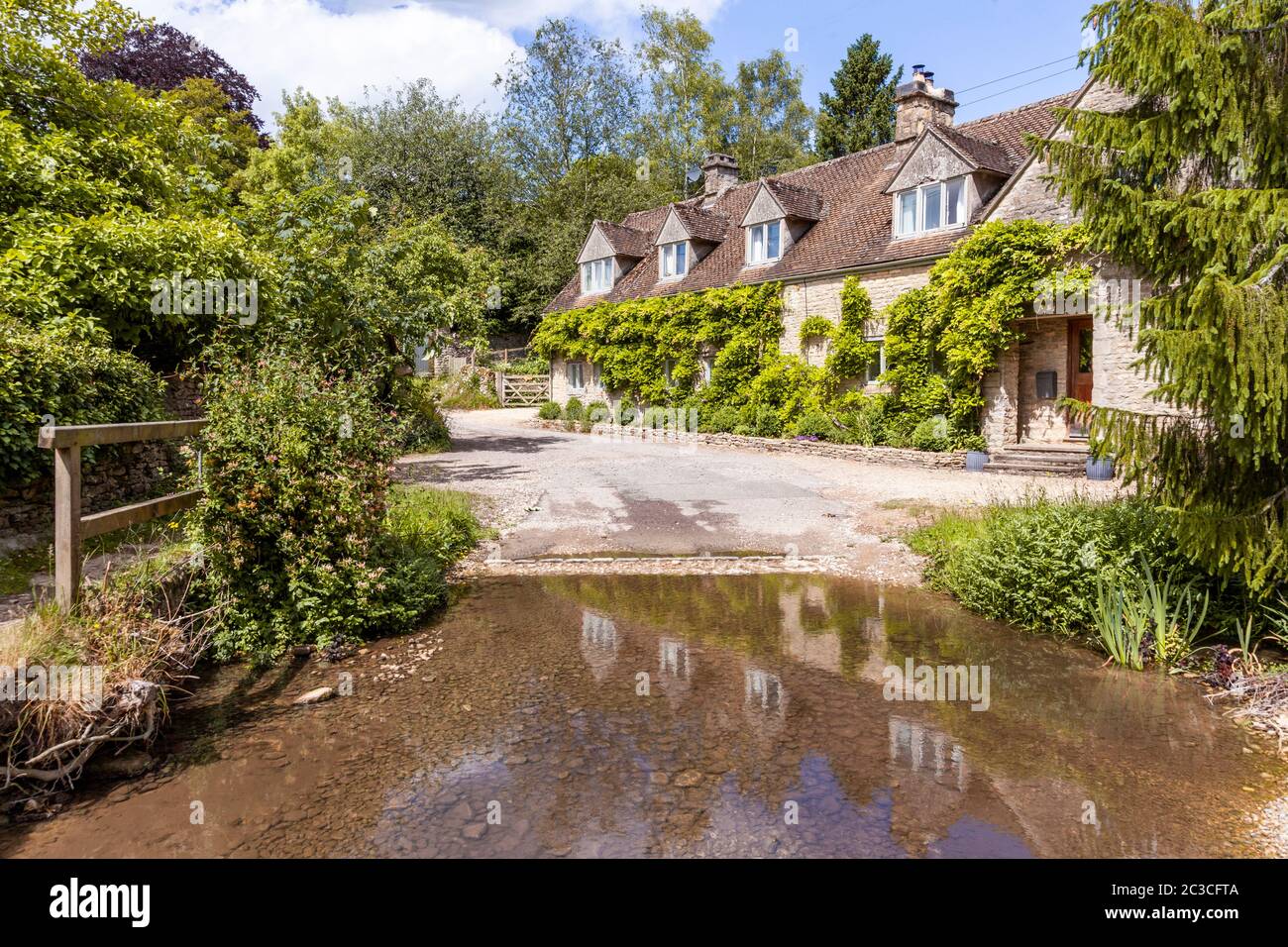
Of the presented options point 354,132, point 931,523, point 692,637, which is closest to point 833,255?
point 931,523

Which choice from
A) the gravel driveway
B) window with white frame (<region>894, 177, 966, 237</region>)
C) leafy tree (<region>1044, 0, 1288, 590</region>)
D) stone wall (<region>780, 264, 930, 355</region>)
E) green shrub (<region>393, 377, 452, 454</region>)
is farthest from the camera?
green shrub (<region>393, 377, 452, 454</region>)

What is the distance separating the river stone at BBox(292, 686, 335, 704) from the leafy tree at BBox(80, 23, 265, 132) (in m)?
35.6

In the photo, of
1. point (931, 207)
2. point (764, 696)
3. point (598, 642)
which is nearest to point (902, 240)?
point (931, 207)

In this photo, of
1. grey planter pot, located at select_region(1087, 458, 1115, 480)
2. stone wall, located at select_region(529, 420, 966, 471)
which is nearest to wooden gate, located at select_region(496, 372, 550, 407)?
stone wall, located at select_region(529, 420, 966, 471)

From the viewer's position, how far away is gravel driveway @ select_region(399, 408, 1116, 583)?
10773 millimetres

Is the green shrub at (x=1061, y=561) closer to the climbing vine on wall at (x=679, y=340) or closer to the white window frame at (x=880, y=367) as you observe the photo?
Result: the white window frame at (x=880, y=367)

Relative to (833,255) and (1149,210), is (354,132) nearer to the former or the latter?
(833,255)

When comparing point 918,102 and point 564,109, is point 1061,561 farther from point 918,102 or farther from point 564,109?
point 564,109

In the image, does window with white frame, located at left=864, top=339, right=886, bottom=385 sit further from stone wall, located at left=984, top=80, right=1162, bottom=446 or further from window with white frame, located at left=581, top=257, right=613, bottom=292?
window with white frame, located at left=581, top=257, right=613, bottom=292

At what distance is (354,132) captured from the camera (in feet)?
149

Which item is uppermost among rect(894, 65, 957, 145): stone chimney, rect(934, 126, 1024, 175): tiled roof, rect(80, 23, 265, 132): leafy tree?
rect(80, 23, 265, 132): leafy tree

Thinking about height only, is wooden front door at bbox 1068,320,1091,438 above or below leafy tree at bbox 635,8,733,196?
below

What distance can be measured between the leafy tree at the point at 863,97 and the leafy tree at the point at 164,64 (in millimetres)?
29334

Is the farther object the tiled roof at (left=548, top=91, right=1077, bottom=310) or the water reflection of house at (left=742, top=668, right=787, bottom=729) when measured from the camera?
the tiled roof at (left=548, top=91, right=1077, bottom=310)
